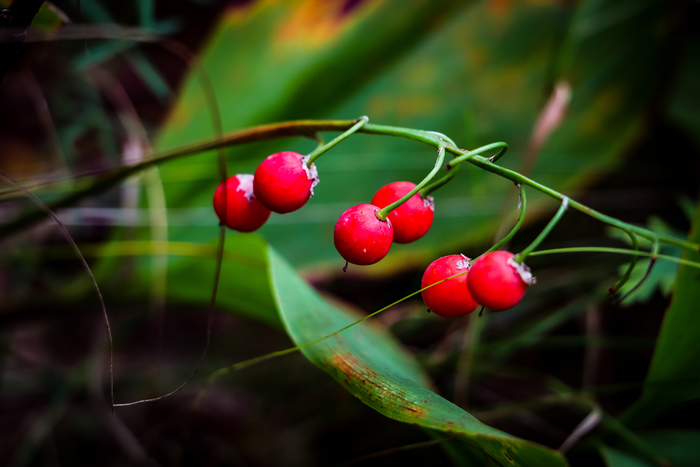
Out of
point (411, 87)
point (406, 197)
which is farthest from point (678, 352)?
point (411, 87)

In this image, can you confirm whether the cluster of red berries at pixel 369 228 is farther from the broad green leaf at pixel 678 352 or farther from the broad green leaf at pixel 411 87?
the broad green leaf at pixel 411 87

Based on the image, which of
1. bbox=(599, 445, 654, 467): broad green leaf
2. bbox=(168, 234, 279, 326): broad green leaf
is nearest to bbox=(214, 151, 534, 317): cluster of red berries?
bbox=(168, 234, 279, 326): broad green leaf

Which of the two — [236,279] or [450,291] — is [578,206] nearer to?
[450,291]

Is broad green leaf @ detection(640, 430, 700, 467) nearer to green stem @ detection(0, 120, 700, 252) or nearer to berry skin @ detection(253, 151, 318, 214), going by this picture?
green stem @ detection(0, 120, 700, 252)

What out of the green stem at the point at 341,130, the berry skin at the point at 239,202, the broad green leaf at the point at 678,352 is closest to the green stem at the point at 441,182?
the green stem at the point at 341,130

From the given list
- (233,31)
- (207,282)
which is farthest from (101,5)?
(207,282)

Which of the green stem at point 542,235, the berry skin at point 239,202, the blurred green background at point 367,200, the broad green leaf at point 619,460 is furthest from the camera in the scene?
the blurred green background at point 367,200
